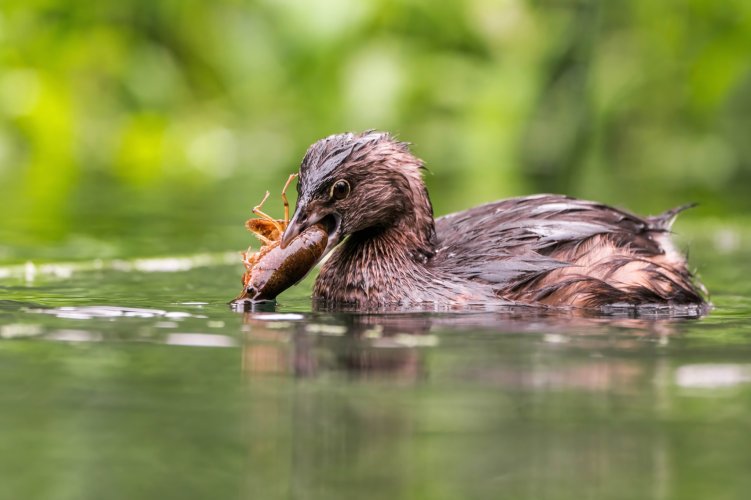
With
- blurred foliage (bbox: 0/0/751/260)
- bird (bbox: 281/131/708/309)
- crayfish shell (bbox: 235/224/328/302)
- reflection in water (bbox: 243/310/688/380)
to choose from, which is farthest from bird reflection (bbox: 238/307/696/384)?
blurred foliage (bbox: 0/0/751/260)

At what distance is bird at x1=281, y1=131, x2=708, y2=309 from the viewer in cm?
709

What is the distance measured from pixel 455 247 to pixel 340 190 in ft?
2.34

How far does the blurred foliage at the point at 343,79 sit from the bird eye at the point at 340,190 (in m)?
9.62

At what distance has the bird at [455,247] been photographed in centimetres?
709

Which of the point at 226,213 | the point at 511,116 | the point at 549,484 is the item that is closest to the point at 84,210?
the point at 226,213

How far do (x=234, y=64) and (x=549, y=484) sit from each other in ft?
51.1

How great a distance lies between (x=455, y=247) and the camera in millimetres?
7496

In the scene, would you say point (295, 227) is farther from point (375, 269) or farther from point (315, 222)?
point (375, 269)

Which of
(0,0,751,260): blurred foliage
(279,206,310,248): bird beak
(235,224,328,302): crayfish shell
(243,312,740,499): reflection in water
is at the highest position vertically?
(0,0,751,260): blurred foliage

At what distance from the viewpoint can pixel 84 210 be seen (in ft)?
42.2

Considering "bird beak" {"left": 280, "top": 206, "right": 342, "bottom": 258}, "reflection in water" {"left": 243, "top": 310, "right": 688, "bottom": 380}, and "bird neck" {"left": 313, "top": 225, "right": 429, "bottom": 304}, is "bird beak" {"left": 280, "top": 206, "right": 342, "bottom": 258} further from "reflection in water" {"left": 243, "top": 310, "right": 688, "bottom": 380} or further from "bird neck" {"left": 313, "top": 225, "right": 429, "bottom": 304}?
"reflection in water" {"left": 243, "top": 310, "right": 688, "bottom": 380}

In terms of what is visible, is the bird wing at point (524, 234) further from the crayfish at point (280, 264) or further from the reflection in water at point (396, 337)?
the crayfish at point (280, 264)

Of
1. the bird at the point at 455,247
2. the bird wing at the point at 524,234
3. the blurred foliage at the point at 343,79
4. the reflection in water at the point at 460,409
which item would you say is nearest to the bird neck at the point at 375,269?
the bird at the point at 455,247

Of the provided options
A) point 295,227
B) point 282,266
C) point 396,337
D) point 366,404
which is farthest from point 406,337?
point 366,404
